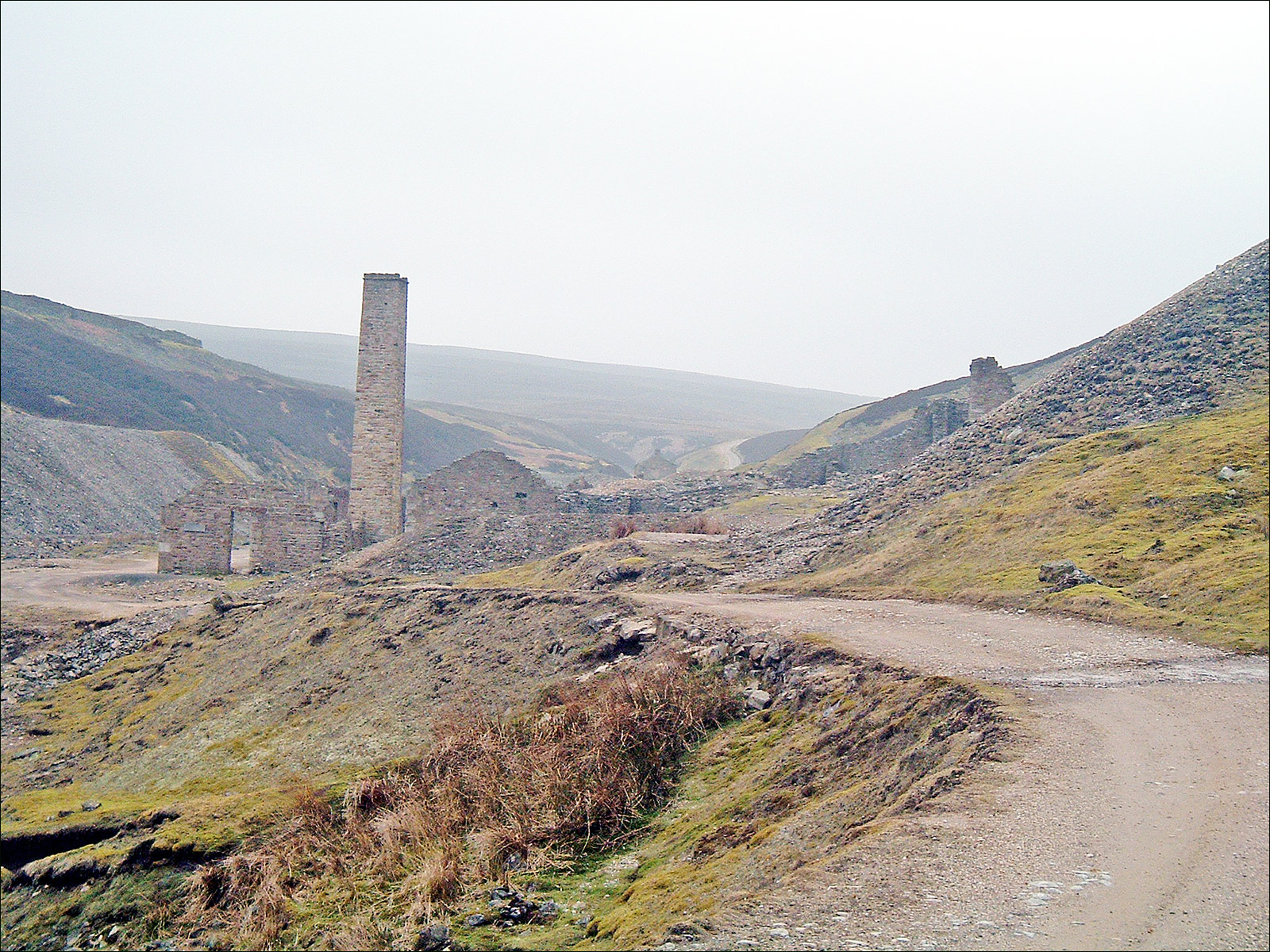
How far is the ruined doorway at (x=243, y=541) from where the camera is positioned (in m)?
30.9

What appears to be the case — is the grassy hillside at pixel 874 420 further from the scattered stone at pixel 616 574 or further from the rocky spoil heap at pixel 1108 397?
the scattered stone at pixel 616 574

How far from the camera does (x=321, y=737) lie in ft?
43.5

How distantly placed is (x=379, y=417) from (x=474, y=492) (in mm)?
4394

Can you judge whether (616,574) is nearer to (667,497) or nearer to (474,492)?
(474,492)

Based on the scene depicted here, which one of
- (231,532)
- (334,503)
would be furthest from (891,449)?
(231,532)

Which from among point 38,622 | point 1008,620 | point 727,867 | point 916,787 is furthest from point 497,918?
point 38,622

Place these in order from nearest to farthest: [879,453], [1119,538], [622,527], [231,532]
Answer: [1119,538] < [622,527] < [231,532] < [879,453]

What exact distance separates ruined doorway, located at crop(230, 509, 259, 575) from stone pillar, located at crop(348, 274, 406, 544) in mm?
2847

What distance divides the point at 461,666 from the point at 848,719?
7.00 meters

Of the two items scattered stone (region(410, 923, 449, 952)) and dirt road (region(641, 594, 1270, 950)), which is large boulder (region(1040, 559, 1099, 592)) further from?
scattered stone (region(410, 923, 449, 952))

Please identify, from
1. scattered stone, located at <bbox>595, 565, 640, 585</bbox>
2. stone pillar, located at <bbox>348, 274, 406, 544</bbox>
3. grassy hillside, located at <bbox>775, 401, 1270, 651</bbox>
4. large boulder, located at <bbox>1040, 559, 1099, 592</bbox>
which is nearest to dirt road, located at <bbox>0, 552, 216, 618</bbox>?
stone pillar, located at <bbox>348, 274, 406, 544</bbox>

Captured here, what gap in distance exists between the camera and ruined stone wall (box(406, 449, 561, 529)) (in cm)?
2992

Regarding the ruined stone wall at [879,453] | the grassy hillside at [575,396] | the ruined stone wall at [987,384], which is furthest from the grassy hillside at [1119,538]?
the grassy hillside at [575,396]

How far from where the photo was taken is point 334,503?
109 ft
